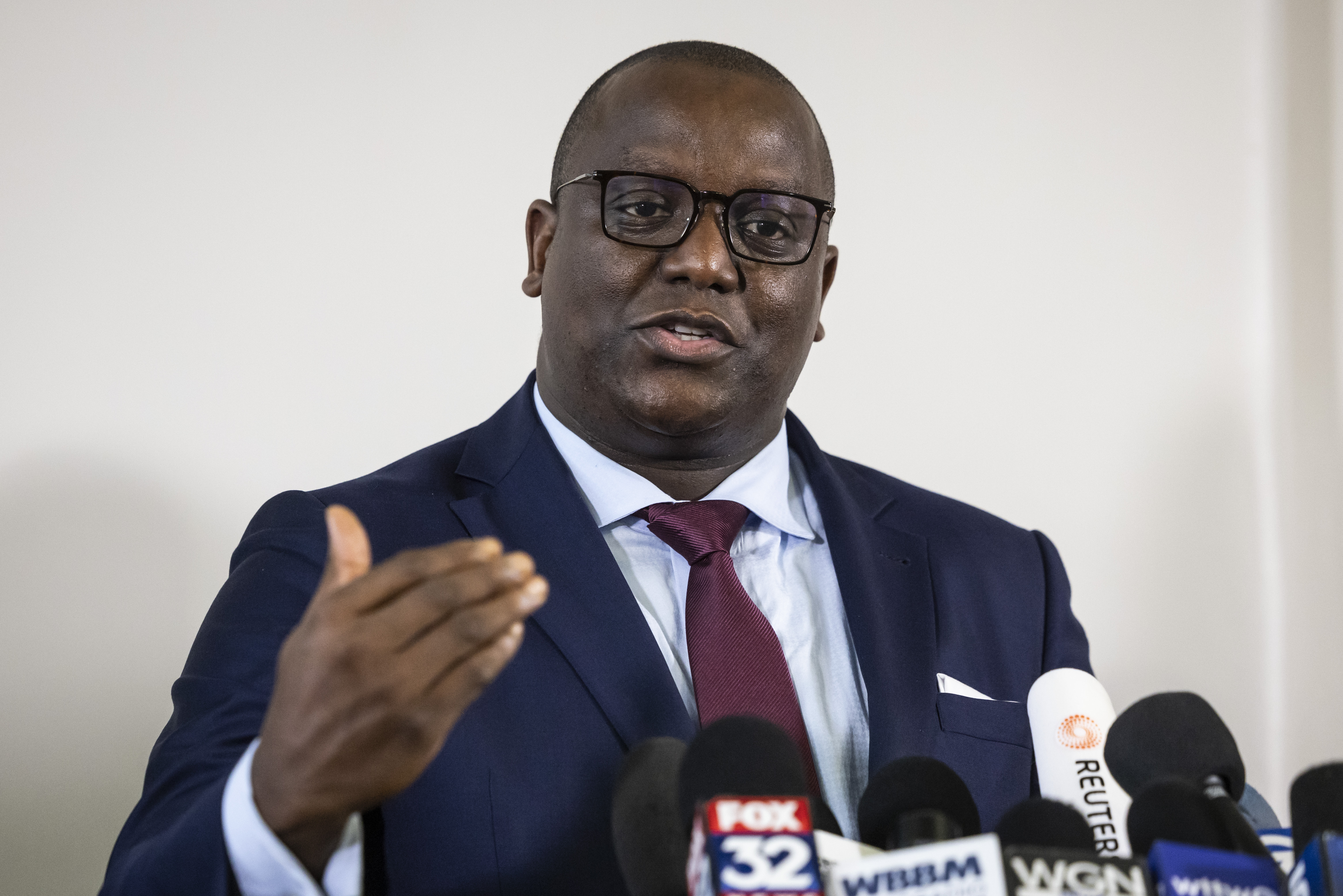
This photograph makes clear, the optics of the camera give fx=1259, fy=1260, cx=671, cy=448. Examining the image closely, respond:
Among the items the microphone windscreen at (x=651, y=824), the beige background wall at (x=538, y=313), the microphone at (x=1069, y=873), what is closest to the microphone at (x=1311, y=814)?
the microphone at (x=1069, y=873)

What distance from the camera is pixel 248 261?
7.70 ft

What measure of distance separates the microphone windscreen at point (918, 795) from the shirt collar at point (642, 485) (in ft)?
2.55

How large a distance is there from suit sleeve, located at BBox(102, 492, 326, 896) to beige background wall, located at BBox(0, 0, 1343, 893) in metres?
0.64


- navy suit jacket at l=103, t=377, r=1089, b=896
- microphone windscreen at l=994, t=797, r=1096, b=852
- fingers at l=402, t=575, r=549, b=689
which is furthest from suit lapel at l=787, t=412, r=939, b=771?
fingers at l=402, t=575, r=549, b=689

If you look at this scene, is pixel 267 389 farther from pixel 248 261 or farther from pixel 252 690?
pixel 252 690

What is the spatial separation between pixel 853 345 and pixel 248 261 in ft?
4.09

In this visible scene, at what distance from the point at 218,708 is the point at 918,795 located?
2.74ft

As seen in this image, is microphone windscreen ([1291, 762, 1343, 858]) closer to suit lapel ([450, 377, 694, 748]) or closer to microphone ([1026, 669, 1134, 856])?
microphone ([1026, 669, 1134, 856])

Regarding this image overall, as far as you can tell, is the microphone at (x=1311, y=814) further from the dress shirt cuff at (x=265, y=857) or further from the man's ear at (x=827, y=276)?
the man's ear at (x=827, y=276)

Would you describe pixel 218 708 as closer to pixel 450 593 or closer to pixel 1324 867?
pixel 450 593

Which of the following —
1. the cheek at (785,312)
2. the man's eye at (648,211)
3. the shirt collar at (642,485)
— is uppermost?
the man's eye at (648,211)

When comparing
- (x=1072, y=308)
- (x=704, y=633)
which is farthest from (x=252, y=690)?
(x=1072, y=308)

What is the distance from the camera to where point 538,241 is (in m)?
2.07

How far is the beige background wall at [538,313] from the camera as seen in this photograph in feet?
7.29
